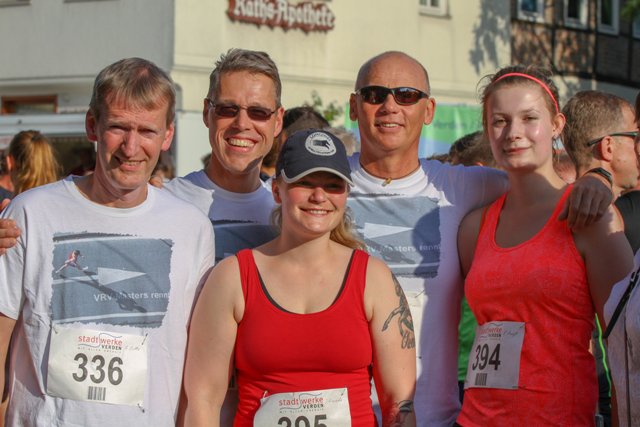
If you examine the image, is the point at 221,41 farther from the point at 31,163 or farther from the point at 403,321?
the point at 403,321

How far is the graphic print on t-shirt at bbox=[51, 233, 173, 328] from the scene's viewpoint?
11.2ft

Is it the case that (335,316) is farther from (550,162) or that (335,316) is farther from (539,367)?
(550,162)

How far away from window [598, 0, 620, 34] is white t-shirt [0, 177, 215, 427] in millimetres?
18872

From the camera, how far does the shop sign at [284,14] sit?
15531 millimetres

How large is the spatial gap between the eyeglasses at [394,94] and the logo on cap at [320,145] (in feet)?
1.99

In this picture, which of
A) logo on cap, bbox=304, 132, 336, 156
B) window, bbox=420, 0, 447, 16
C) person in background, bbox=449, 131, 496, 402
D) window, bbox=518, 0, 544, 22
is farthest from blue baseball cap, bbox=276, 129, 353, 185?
window, bbox=518, 0, 544, 22

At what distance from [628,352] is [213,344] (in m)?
1.36

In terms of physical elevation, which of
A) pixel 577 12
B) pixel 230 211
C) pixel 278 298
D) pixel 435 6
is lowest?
pixel 278 298

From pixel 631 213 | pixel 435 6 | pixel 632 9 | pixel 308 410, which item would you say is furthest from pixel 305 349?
pixel 435 6

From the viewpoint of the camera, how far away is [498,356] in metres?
3.59

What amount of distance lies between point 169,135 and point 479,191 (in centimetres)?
130

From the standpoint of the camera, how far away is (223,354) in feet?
11.2

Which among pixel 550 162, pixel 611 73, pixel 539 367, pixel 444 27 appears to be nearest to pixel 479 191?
pixel 550 162

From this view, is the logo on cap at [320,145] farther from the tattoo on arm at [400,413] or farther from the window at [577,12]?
the window at [577,12]
